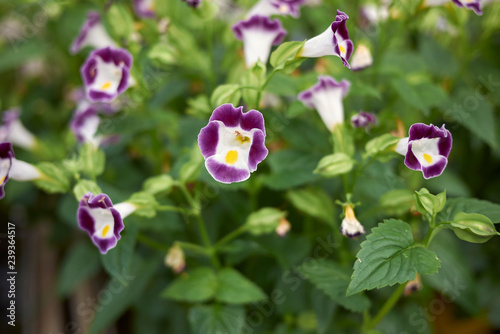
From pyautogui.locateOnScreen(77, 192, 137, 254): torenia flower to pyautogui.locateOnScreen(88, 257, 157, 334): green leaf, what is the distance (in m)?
0.28

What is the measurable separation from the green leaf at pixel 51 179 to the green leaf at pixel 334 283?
1.32ft

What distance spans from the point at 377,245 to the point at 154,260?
1.72 feet

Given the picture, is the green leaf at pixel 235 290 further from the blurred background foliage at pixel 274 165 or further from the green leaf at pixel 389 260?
the green leaf at pixel 389 260

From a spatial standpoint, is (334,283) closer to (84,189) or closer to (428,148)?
(428,148)

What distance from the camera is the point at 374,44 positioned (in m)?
1.06

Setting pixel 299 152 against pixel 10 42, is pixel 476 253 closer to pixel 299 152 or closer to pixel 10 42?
pixel 299 152

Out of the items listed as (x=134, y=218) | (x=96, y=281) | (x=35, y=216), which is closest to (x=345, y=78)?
(x=134, y=218)

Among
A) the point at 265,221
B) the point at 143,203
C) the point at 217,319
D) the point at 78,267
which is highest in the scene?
the point at 143,203

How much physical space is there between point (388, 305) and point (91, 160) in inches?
20.5

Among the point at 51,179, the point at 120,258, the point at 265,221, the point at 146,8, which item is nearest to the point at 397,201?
the point at 265,221

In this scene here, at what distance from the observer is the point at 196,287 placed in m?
0.78

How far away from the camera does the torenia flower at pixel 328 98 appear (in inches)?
29.1

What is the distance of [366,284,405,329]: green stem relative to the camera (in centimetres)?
67

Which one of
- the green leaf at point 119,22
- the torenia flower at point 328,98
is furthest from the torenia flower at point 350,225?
the green leaf at point 119,22
